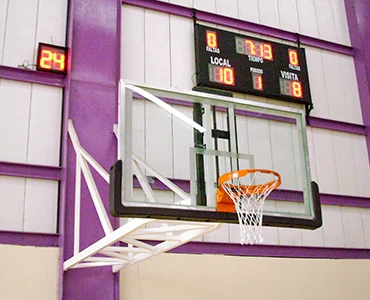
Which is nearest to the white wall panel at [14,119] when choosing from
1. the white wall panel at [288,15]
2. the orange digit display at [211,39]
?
the orange digit display at [211,39]

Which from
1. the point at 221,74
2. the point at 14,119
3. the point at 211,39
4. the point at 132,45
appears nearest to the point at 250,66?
the point at 221,74

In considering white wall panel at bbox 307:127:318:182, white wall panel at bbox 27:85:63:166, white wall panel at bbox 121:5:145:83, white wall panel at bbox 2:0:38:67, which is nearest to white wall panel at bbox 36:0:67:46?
white wall panel at bbox 2:0:38:67

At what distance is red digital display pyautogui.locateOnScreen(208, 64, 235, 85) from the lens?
876 cm

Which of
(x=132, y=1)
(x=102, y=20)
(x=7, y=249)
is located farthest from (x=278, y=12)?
(x=7, y=249)

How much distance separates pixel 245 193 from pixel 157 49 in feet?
13.3

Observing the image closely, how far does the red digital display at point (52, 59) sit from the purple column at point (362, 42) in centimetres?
562

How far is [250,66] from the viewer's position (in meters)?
9.08

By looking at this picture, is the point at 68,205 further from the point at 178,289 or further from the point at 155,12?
the point at 155,12

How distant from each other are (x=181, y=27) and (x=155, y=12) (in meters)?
0.49

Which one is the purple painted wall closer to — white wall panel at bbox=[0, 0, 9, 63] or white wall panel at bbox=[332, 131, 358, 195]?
white wall panel at bbox=[0, 0, 9, 63]

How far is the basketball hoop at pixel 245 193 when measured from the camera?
5.34m

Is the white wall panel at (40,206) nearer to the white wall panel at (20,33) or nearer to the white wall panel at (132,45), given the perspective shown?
the white wall panel at (20,33)

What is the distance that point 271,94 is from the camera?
9.16 metres

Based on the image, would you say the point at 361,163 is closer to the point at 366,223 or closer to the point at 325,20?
the point at 366,223
